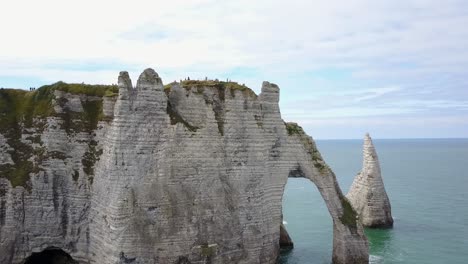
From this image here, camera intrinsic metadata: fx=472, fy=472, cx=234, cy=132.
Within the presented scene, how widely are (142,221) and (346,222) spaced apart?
55.1ft

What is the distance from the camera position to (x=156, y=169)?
1246 inches

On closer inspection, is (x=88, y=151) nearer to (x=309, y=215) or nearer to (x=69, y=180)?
(x=69, y=180)

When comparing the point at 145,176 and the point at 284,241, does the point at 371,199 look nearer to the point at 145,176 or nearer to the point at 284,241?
the point at 284,241

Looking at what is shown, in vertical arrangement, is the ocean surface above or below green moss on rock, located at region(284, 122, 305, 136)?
below

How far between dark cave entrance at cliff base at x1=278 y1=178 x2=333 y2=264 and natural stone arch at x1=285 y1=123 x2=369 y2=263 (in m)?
1.56

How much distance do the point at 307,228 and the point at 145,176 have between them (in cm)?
2632

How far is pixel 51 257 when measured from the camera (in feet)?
118

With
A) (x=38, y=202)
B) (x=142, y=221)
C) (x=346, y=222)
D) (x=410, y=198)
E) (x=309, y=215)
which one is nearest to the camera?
(x=142, y=221)

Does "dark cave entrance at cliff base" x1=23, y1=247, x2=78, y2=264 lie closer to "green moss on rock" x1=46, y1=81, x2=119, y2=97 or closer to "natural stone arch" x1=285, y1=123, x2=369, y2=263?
"green moss on rock" x1=46, y1=81, x2=119, y2=97

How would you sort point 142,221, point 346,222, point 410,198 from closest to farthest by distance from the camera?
point 142,221
point 346,222
point 410,198

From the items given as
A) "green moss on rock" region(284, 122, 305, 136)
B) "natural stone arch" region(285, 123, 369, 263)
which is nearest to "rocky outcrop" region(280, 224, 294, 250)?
"natural stone arch" region(285, 123, 369, 263)

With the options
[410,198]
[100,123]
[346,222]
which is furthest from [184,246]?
[410,198]

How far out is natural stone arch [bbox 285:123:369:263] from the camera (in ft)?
124

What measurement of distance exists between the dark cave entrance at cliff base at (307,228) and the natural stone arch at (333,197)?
1.56m
